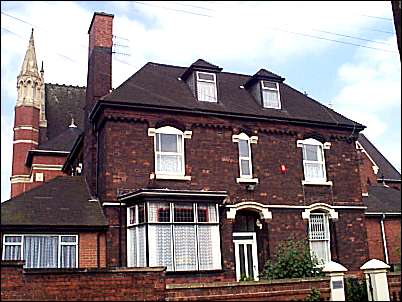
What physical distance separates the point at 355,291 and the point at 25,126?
3060cm

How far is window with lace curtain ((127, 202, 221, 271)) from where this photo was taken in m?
19.2

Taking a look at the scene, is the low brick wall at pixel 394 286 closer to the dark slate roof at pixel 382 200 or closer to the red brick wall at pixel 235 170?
the red brick wall at pixel 235 170

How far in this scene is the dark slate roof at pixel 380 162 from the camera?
3897 cm

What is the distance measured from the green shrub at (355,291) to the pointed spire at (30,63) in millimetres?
32461

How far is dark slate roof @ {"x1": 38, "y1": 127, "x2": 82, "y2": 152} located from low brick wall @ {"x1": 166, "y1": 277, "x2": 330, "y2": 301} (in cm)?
2371

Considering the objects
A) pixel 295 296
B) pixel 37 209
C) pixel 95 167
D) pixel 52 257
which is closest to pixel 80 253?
pixel 52 257

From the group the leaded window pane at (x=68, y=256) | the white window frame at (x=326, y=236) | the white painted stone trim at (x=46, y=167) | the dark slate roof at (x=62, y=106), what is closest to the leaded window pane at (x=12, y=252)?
the leaded window pane at (x=68, y=256)

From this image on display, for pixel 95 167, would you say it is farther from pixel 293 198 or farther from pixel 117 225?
pixel 293 198

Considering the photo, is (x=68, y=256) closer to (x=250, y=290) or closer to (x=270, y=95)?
(x=250, y=290)

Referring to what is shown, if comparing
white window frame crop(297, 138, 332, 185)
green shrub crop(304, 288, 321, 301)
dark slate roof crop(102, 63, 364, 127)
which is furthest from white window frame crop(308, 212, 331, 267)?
green shrub crop(304, 288, 321, 301)

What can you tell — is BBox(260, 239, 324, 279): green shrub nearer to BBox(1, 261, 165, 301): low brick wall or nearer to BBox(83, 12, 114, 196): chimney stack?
BBox(1, 261, 165, 301): low brick wall

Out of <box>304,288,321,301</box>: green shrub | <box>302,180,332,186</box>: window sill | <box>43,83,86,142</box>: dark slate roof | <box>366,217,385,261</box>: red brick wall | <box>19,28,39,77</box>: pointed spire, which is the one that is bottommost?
<box>304,288,321,301</box>: green shrub

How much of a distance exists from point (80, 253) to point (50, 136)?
72.0 feet

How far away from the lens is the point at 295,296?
14438 mm
